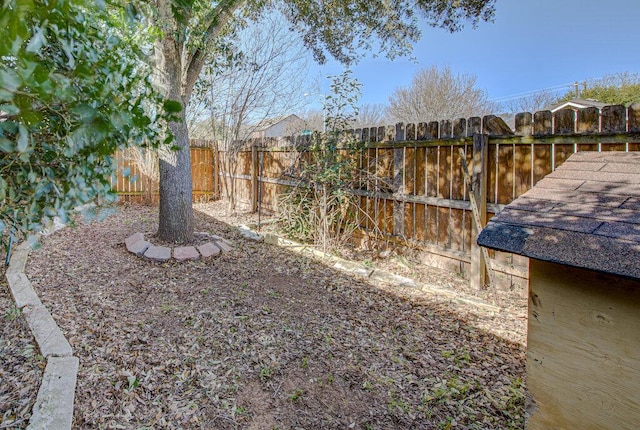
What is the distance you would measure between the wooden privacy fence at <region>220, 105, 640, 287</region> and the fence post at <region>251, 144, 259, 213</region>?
3.03 metres

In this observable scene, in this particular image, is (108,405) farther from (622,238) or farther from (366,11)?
(366,11)

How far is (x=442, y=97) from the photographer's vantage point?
1500cm

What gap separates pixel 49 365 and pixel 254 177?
5700 millimetres

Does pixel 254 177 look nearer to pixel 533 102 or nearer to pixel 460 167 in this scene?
pixel 460 167

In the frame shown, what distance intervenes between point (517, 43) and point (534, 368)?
55.9 ft

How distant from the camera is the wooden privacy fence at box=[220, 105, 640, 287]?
3.03 meters

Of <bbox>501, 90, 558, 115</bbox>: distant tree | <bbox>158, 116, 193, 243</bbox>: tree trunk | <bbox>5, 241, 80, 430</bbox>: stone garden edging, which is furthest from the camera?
<bbox>501, 90, 558, 115</bbox>: distant tree

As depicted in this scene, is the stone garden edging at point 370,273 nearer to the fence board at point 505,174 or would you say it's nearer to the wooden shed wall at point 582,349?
the fence board at point 505,174

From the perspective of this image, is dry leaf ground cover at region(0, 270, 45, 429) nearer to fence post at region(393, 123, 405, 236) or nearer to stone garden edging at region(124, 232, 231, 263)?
stone garden edging at region(124, 232, 231, 263)

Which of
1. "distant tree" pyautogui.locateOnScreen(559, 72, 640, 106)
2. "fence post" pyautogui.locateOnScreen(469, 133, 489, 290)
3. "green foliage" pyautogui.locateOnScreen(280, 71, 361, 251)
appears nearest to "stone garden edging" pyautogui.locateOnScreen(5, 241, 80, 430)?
"green foliage" pyautogui.locateOnScreen(280, 71, 361, 251)

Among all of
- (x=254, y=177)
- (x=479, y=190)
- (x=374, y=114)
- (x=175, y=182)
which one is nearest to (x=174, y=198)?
(x=175, y=182)

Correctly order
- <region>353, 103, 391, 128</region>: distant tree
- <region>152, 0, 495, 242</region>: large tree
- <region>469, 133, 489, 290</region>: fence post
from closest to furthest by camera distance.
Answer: <region>469, 133, 489, 290</region>: fence post
<region>152, 0, 495, 242</region>: large tree
<region>353, 103, 391, 128</region>: distant tree

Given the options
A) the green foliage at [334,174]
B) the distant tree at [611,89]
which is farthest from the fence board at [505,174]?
the distant tree at [611,89]

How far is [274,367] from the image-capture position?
2420 millimetres
